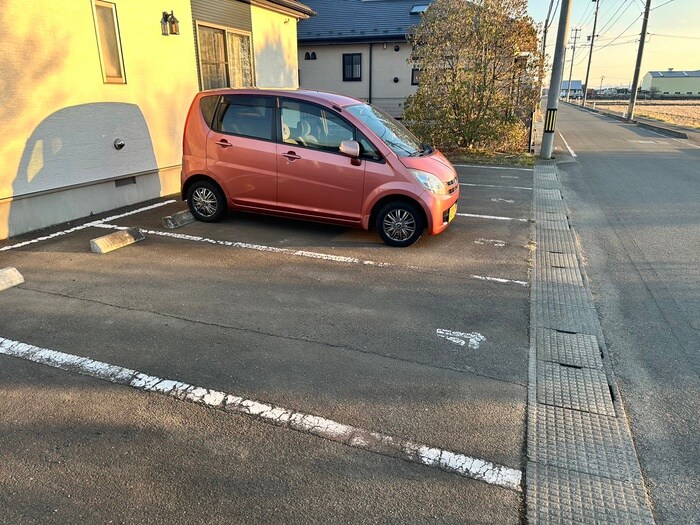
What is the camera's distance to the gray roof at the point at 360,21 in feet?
70.7

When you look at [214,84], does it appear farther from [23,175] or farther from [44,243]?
[44,243]

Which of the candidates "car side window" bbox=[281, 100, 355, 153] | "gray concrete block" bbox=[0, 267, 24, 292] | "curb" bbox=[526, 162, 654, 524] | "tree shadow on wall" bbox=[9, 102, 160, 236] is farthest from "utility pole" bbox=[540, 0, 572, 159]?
"gray concrete block" bbox=[0, 267, 24, 292]

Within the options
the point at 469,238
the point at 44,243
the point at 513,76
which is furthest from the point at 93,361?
the point at 513,76

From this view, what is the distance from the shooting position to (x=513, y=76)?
43.8 feet

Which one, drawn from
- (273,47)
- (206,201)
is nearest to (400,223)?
(206,201)

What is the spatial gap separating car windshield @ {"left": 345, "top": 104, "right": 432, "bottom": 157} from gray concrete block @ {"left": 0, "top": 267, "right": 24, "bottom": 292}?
13.3 ft

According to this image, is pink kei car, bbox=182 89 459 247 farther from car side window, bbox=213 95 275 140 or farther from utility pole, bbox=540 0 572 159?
utility pole, bbox=540 0 572 159

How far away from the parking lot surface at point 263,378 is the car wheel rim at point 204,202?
93 cm

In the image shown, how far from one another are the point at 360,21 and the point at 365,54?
205 cm

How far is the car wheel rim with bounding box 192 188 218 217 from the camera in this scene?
Result: 6758 mm

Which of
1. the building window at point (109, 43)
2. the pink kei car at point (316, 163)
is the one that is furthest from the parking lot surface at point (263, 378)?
the building window at point (109, 43)

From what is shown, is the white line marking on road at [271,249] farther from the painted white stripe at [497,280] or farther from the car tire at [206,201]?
the car tire at [206,201]

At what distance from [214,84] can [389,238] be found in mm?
6316

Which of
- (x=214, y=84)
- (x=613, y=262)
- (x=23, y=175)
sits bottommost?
(x=613, y=262)
